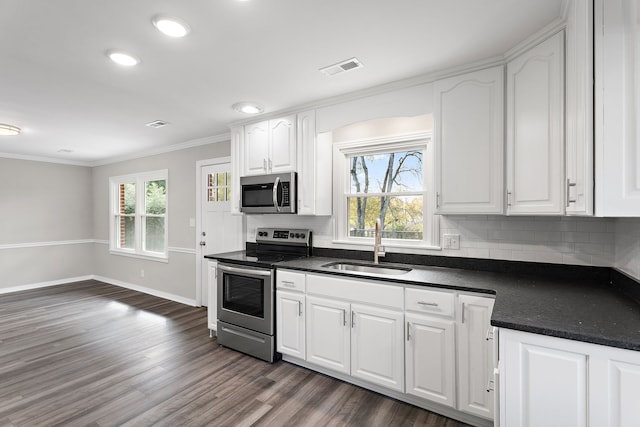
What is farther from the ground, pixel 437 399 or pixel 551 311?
pixel 551 311

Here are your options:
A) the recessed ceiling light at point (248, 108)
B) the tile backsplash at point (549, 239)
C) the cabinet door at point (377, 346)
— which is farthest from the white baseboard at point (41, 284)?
the tile backsplash at point (549, 239)

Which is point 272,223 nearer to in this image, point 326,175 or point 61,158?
point 326,175

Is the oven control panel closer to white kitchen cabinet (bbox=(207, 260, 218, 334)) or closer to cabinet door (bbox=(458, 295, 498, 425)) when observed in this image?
white kitchen cabinet (bbox=(207, 260, 218, 334))

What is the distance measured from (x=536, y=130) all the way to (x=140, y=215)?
5769mm

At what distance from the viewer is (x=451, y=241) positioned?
2566 millimetres

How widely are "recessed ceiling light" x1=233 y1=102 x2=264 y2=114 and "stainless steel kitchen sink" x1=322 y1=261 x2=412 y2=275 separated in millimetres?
1682

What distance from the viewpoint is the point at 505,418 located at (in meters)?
1.28

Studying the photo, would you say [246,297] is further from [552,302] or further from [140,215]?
[140,215]

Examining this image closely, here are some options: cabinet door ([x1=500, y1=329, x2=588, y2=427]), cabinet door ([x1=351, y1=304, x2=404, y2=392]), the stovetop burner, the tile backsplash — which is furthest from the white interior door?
cabinet door ([x1=500, y1=329, x2=588, y2=427])

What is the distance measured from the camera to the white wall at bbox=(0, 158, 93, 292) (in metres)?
5.43

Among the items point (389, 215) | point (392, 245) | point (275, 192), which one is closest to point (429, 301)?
point (392, 245)

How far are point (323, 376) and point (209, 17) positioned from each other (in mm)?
2664

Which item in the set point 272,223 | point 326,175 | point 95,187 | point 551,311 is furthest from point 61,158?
point 551,311

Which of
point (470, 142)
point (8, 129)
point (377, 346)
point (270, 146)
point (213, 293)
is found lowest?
point (377, 346)
